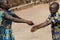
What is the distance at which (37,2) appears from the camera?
52.1 feet

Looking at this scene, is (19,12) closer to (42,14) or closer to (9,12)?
(42,14)

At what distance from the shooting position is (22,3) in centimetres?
1548

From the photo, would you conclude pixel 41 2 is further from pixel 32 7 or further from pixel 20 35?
pixel 20 35

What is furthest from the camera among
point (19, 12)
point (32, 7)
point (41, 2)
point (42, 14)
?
point (41, 2)

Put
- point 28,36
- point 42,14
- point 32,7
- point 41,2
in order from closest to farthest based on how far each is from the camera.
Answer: point 28,36
point 42,14
point 32,7
point 41,2

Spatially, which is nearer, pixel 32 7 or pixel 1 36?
pixel 1 36

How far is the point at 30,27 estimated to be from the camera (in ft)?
34.6

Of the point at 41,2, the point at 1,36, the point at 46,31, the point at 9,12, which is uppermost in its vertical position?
the point at 9,12

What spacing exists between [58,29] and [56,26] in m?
0.08

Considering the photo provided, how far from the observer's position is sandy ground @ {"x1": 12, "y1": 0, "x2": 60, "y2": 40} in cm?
932

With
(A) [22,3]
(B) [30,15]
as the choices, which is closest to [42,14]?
(B) [30,15]

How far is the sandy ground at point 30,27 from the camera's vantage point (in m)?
9.32

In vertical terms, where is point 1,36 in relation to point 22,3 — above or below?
above

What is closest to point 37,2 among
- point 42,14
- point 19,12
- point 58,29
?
point 19,12
